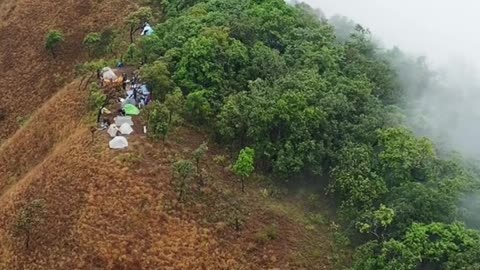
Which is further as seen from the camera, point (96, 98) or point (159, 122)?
point (96, 98)

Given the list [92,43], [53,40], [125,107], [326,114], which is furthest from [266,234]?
[53,40]

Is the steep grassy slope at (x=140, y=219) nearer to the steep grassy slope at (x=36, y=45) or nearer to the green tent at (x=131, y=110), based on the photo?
the green tent at (x=131, y=110)

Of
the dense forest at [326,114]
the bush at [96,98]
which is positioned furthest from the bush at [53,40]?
the bush at [96,98]

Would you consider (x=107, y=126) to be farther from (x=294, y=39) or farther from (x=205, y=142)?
(x=294, y=39)

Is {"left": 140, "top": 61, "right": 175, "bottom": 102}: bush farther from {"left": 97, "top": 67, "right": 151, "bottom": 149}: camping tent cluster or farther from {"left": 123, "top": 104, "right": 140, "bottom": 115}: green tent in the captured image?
{"left": 123, "top": 104, "right": 140, "bottom": 115}: green tent

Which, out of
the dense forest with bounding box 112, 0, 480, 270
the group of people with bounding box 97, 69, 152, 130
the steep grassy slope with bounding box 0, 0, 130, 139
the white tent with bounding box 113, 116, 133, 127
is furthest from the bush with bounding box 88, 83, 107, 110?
the steep grassy slope with bounding box 0, 0, 130, 139

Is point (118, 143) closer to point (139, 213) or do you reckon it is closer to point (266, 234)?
point (139, 213)
